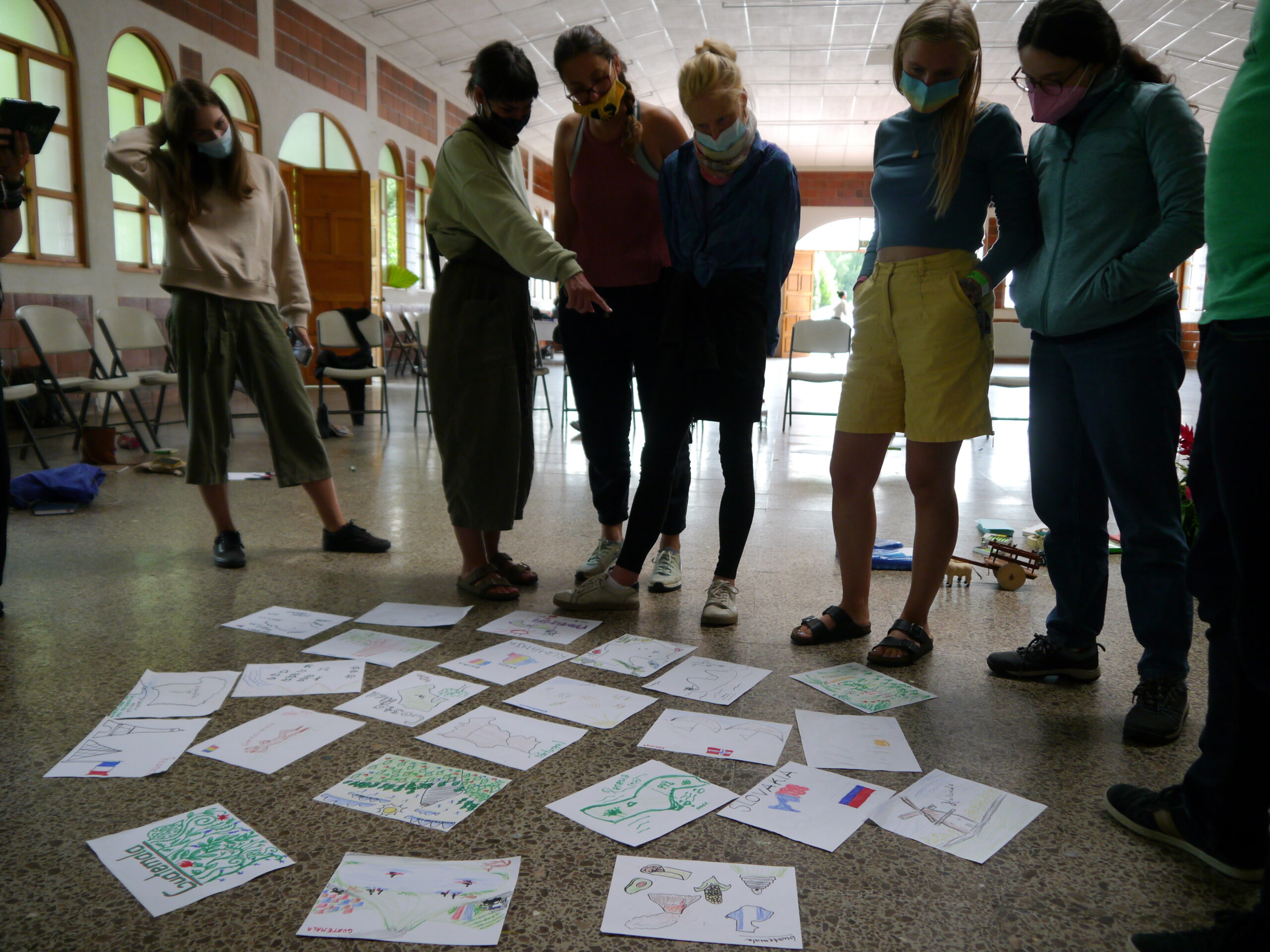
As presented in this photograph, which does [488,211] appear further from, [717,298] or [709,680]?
[709,680]

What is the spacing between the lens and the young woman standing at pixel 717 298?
212cm

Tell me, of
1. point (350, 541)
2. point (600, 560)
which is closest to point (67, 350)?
point (350, 541)

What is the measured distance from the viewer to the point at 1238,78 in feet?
3.25

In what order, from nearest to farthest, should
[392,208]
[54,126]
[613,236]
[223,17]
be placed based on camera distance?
[613,236], [54,126], [223,17], [392,208]

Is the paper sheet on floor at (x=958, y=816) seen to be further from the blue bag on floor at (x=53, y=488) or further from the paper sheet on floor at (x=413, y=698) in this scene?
the blue bag on floor at (x=53, y=488)

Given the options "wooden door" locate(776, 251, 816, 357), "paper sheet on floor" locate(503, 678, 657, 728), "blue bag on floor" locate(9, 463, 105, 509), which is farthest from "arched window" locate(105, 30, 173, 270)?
"wooden door" locate(776, 251, 816, 357)

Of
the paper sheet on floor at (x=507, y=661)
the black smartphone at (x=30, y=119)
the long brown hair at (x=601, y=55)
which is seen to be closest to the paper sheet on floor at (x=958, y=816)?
the paper sheet on floor at (x=507, y=661)

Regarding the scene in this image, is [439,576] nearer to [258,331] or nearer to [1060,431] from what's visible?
[258,331]

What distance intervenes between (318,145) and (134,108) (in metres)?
3.16

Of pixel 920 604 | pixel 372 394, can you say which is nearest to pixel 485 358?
pixel 920 604

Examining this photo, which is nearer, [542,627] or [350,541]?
[542,627]

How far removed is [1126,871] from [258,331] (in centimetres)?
251

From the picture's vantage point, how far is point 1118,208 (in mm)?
1641

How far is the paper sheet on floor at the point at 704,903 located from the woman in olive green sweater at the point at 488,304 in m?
1.25
